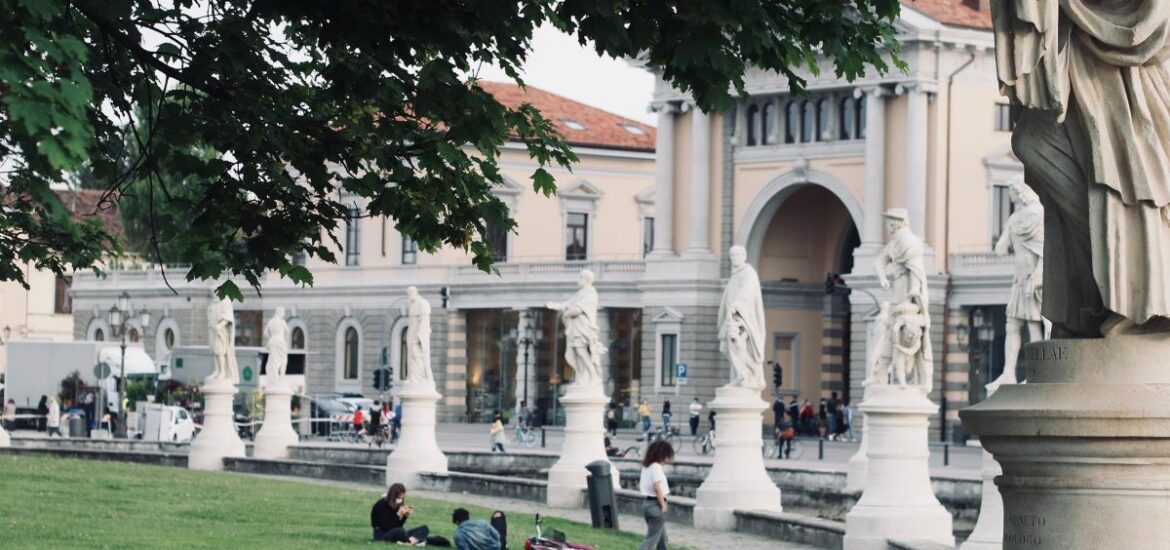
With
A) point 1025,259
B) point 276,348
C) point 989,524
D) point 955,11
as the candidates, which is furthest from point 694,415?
point 989,524

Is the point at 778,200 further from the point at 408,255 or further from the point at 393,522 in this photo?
the point at 393,522

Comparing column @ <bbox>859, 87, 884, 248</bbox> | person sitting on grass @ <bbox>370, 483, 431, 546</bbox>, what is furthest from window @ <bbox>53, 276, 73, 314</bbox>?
person sitting on grass @ <bbox>370, 483, 431, 546</bbox>

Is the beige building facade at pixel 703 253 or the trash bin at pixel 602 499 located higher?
the beige building facade at pixel 703 253

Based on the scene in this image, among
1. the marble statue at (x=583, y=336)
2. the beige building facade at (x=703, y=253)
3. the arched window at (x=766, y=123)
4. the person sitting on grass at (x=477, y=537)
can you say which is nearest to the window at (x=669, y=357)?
the beige building facade at (x=703, y=253)

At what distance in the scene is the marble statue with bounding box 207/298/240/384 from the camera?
137ft

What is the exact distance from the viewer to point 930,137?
66188 millimetres

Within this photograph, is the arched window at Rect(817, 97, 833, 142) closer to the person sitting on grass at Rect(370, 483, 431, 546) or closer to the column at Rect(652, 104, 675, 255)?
the column at Rect(652, 104, 675, 255)

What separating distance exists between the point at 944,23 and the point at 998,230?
6.31 m

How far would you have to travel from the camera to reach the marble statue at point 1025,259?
20.6m

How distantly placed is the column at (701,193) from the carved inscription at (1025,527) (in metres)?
65.5

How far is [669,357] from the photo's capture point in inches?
2854

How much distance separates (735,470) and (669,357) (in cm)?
4435

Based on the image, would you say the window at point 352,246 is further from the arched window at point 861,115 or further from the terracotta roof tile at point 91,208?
the arched window at point 861,115

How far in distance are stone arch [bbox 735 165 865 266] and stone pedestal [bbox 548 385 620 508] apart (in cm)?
3623
